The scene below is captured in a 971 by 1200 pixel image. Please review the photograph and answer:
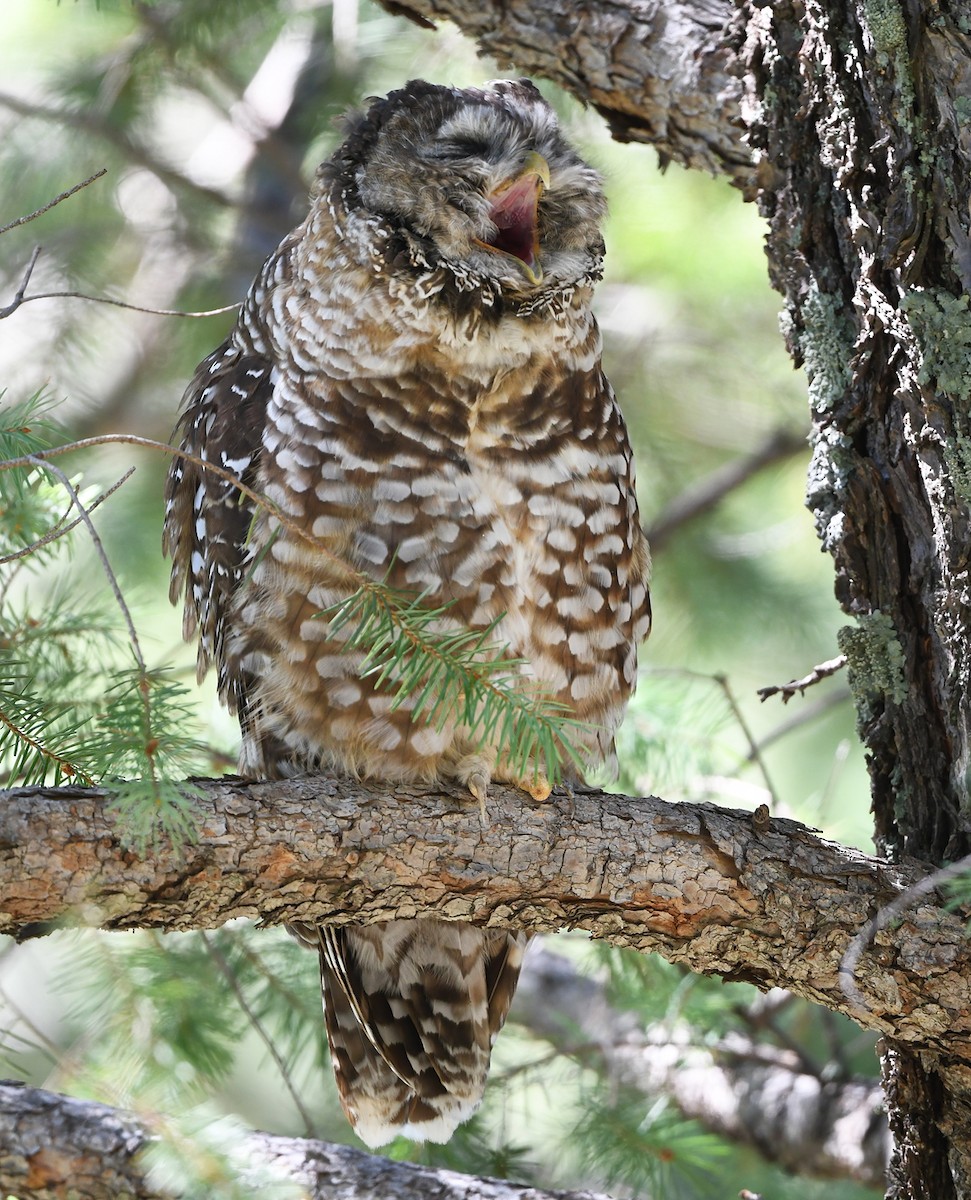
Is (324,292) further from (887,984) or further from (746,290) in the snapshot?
(746,290)

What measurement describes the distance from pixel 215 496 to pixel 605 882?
1015 mm

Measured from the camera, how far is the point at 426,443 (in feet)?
7.54

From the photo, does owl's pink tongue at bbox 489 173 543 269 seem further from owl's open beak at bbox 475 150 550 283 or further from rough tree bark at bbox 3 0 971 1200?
rough tree bark at bbox 3 0 971 1200

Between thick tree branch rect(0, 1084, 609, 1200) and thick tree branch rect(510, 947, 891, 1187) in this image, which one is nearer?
thick tree branch rect(0, 1084, 609, 1200)

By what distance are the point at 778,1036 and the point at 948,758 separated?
1.58 meters

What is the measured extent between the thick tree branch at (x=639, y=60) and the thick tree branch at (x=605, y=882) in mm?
1263

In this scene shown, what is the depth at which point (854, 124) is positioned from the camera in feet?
6.93

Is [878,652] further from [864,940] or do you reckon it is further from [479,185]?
[479,185]

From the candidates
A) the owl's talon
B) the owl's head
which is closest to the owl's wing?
the owl's head

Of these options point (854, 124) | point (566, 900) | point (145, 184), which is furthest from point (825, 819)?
point (145, 184)

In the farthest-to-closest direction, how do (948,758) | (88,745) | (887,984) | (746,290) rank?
(746,290) → (948,758) → (887,984) → (88,745)

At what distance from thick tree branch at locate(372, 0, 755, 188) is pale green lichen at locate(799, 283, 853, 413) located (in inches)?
16.0

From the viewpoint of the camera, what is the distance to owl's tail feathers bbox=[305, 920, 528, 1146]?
267 cm

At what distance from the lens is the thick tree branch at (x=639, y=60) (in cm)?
253
